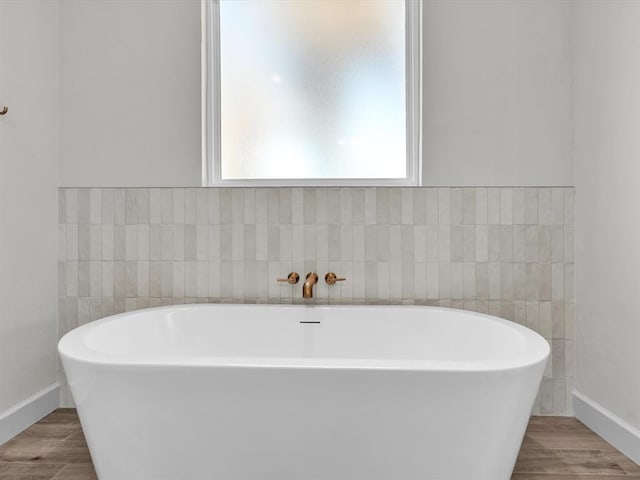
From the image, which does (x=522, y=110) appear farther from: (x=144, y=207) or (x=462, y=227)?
(x=144, y=207)

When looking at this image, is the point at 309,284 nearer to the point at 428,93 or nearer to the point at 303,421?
the point at 303,421

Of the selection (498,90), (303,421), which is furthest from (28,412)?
(498,90)

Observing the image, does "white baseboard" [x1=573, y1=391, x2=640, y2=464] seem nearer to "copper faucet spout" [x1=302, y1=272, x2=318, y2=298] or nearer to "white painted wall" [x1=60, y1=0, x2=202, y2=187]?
"copper faucet spout" [x1=302, y1=272, x2=318, y2=298]

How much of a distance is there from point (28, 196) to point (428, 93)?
1966mm

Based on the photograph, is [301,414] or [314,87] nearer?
[301,414]

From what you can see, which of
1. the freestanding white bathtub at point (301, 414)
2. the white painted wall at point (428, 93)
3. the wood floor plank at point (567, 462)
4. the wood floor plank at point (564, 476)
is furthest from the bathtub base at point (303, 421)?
the white painted wall at point (428, 93)

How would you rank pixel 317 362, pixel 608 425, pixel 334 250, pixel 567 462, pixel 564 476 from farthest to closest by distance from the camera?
pixel 334 250 → pixel 608 425 → pixel 567 462 → pixel 564 476 → pixel 317 362

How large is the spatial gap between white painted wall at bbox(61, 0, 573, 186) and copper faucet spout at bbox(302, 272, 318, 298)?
0.75 meters

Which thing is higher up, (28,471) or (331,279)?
(331,279)

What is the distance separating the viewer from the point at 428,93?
2215 mm

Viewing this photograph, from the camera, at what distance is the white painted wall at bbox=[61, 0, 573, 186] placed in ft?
7.18

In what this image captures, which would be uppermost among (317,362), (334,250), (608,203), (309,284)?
(608,203)

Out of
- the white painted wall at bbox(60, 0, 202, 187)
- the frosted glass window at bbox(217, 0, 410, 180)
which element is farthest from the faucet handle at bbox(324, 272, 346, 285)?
the white painted wall at bbox(60, 0, 202, 187)

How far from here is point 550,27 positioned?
7.14 ft
